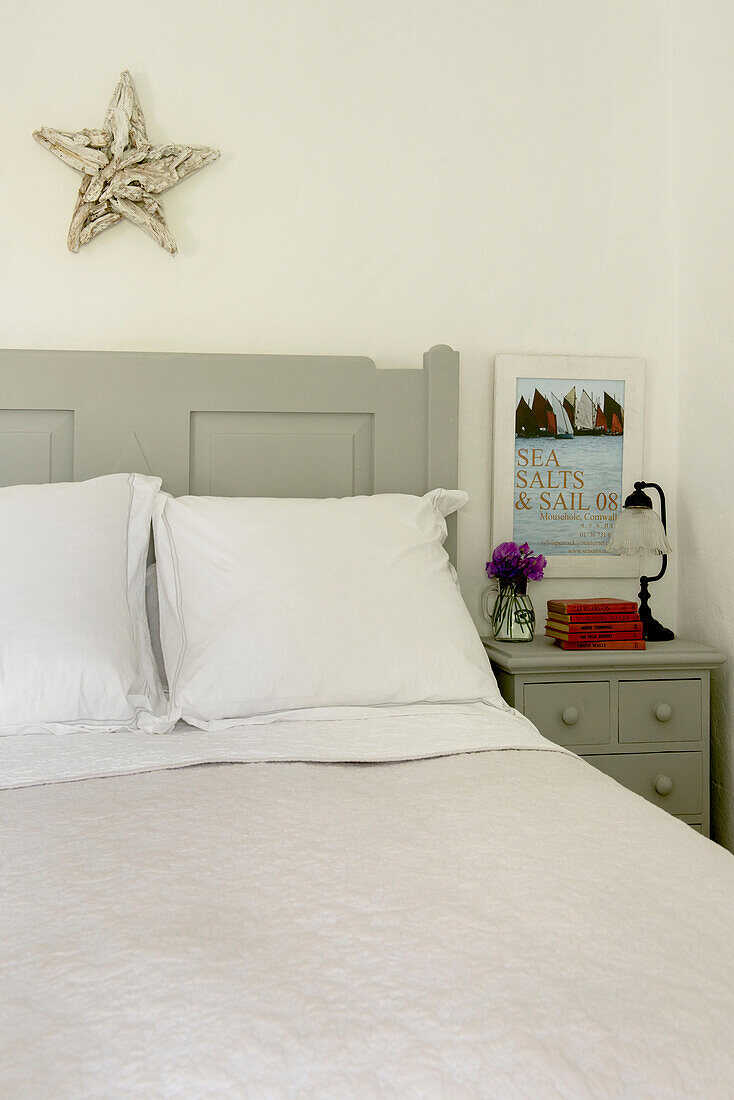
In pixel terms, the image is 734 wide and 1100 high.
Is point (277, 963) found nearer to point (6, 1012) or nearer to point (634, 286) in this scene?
Answer: point (6, 1012)

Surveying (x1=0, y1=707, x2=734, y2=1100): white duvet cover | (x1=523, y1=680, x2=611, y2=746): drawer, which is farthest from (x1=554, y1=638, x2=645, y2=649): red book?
(x1=0, y1=707, x2=734, y2=1100): white duvet cover

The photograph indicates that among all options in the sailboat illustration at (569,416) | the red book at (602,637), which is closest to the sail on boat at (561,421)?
the sailboat illustration at (569,416)

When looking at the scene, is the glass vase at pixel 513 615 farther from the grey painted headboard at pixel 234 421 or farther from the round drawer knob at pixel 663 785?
the round drawer knob at pixel 663 785

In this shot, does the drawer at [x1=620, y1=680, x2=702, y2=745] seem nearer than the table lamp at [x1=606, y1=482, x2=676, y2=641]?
Yes

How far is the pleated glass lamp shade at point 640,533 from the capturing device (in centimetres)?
215

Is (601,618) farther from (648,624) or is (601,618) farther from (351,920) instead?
(351,920)

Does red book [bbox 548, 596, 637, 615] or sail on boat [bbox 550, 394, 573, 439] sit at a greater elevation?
sail on boat [bbox 550, 394, 573, 439]

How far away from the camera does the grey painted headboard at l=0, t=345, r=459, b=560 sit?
77.1 inches

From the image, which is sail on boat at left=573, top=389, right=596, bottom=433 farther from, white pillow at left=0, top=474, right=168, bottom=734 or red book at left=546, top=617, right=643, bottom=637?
white pillow at left=0, top=474, right=168, bottom=734

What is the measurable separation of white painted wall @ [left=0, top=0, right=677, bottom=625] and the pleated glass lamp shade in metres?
0.22

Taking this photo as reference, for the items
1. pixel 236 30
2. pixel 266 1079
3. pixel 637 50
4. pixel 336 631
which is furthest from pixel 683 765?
pixel 236 30

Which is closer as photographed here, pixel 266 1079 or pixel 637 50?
pixel 266 1079

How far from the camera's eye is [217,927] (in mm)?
717

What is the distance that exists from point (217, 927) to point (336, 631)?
2.85ft
